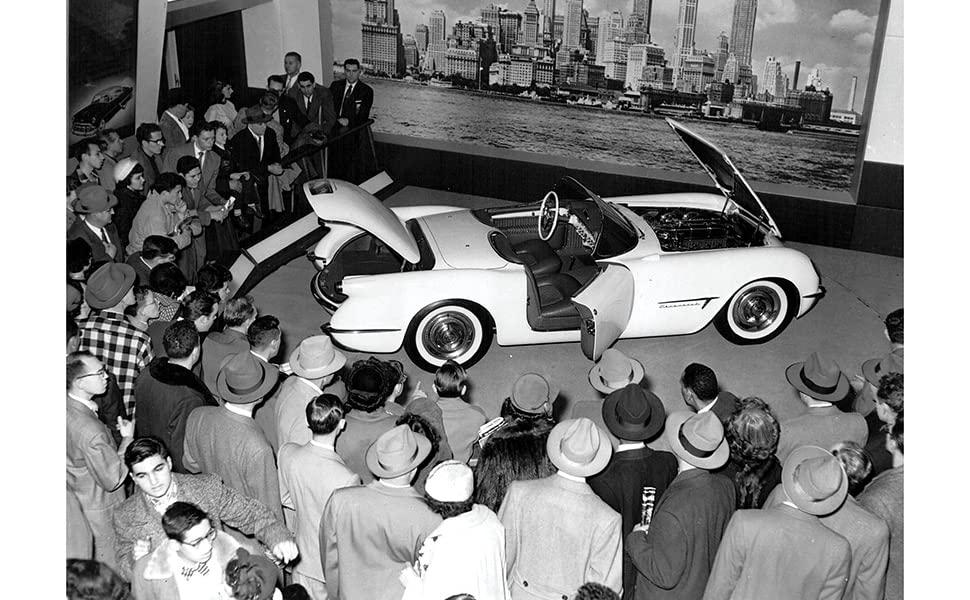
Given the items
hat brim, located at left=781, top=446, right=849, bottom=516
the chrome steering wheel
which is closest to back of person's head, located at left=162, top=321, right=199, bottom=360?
the chrome steering wheel

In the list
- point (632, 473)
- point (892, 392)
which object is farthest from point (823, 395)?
point (632, 473)

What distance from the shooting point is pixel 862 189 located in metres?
9.92

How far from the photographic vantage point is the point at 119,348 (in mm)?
5359

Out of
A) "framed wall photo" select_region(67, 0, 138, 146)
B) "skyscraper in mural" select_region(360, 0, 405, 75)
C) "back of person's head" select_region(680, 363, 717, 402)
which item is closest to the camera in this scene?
"back of person's head" select_region(680, 363, 717, 402)

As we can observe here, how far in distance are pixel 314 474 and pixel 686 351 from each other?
14.0ft

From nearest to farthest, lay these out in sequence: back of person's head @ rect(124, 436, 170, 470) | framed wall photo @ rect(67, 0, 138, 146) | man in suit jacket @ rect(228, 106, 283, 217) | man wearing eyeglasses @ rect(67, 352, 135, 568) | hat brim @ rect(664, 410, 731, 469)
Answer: back of person's head @ rect(124, 436, 170, 470) < hat brim @ rect(664, 410, 731, 469) < man wearing eyeglasses @ rect(67, 352, 135, 568) < framed wall photo @ rect(67, 0, 138, 146) < man in suit jacket @ rect(228, 106, 283, 217)

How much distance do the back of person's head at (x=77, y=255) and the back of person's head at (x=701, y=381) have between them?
416 cm

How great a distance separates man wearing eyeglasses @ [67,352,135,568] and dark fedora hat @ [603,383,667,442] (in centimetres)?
258

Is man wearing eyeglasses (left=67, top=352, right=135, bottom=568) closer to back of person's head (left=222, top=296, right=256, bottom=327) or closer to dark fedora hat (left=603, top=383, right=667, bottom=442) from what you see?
back of person's head (left=222, top=296, right=256, bottom=327)

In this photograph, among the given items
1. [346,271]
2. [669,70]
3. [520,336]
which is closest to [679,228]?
[520,336]

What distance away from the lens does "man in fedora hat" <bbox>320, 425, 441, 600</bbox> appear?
4.02 meters

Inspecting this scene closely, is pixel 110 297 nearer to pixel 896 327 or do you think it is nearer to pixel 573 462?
pixel 573 462

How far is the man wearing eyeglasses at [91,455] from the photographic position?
448cm

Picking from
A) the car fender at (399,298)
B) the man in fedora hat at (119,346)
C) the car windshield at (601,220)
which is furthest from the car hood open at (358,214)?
the man in fedora hat at (119,346)
